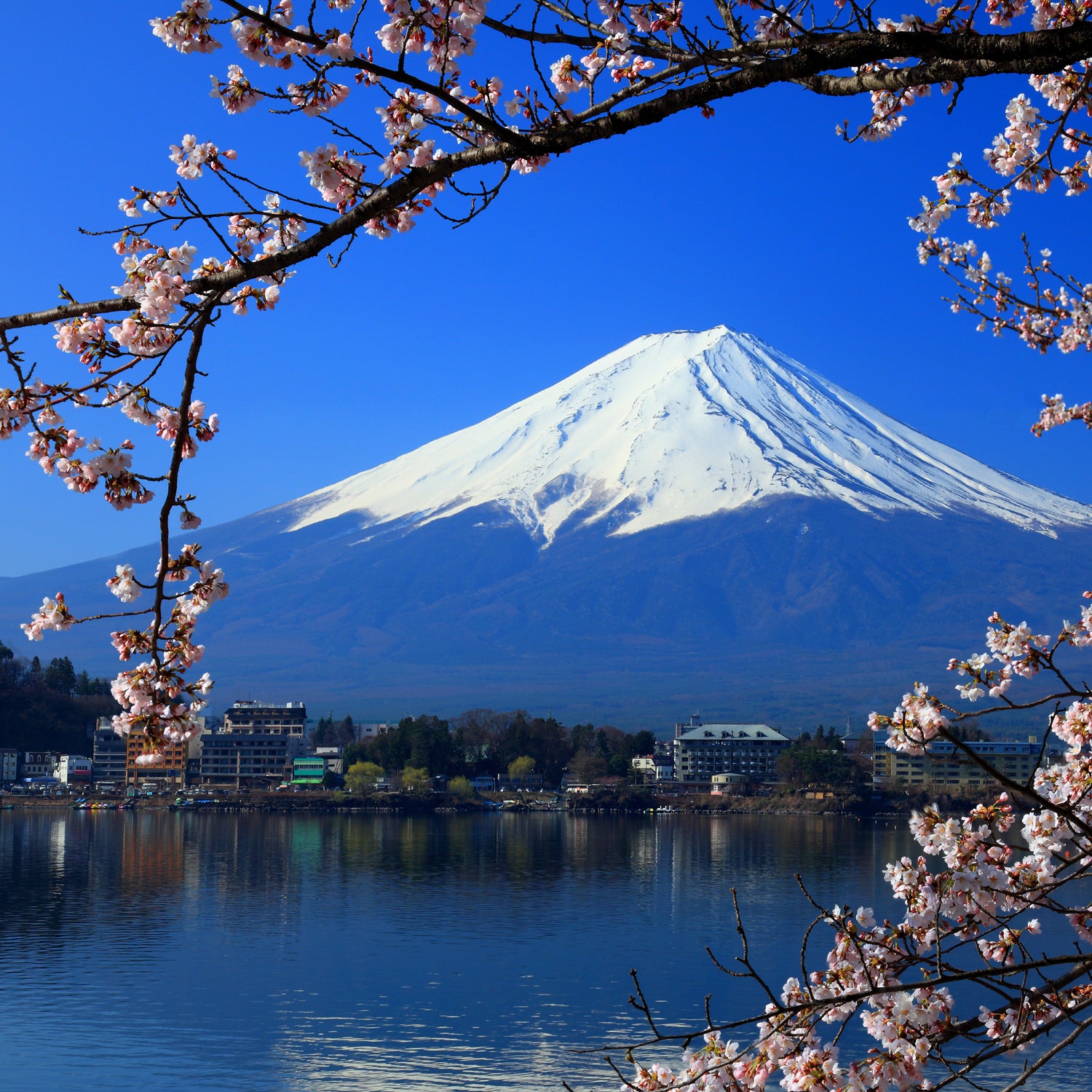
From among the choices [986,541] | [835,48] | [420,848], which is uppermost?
[986,541]

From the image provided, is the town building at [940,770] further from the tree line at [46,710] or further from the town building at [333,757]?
the tree line at [46,710]

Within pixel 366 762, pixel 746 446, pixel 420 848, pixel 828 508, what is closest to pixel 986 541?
pixel 828 508

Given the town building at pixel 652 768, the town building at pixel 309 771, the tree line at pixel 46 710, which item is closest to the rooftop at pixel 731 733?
the town building at pixel 652 768

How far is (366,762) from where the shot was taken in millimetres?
79688

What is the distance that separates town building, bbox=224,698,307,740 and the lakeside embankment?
25.7 ft

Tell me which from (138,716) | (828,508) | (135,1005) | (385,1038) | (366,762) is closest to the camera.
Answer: (138,716)

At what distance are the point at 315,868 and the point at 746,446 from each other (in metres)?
149

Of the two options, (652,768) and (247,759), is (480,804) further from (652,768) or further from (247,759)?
(247,759)

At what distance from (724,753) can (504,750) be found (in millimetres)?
16300

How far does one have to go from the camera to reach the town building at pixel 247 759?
270 feet

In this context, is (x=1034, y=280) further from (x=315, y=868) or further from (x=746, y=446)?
(x=746, y=446)

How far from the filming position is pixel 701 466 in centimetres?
17775

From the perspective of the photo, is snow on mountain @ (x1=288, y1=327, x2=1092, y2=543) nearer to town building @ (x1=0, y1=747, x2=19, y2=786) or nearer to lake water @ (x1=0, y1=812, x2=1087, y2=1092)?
town building @ (x1=0, y1=747, x2=19, y2=786)

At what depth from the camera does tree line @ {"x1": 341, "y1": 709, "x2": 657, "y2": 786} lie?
80.0 metres
